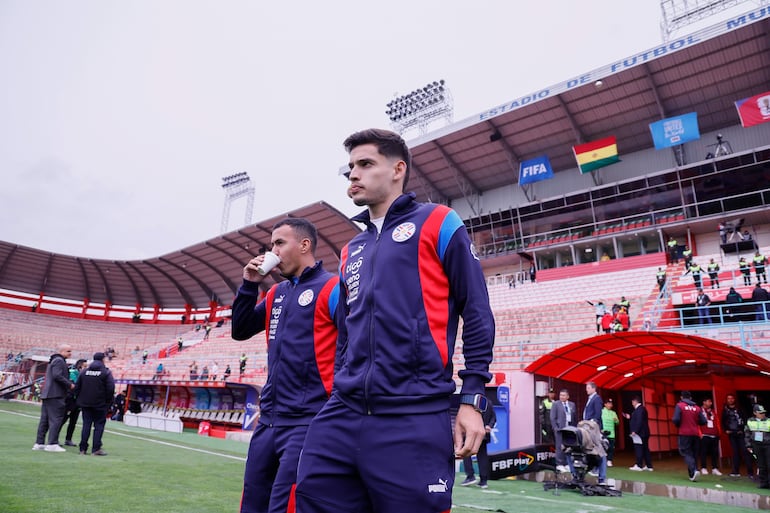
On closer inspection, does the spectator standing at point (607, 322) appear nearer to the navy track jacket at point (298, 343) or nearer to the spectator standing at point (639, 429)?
the spectator standing at point (639, 429)

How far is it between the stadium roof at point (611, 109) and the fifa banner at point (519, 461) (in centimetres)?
2214

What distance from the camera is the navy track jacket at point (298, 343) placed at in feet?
9.61

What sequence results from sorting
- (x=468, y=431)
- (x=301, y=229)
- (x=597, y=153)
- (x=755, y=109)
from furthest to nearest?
(x=597, y=153) → (x=755, y=109) → (x=301, y=229) → (x=468, y=431)

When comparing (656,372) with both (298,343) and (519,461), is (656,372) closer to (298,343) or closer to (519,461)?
(519,461)

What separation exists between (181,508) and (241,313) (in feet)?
9.24

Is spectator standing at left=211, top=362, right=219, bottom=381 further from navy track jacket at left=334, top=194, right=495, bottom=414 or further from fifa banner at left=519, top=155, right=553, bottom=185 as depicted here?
navy track jacket at left=334, top=194, right=495, bottom=414

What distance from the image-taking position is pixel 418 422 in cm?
174

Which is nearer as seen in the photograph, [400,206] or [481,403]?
[481,403]

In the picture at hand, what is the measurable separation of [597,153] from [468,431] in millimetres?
30483

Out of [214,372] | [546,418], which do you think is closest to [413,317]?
[546,418]

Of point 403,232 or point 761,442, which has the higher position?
point 403,232

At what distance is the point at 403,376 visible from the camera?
1804 mm

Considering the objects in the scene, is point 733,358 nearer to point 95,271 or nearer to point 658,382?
point 658,382

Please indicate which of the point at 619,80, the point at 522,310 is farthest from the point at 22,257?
the point at 619,80
